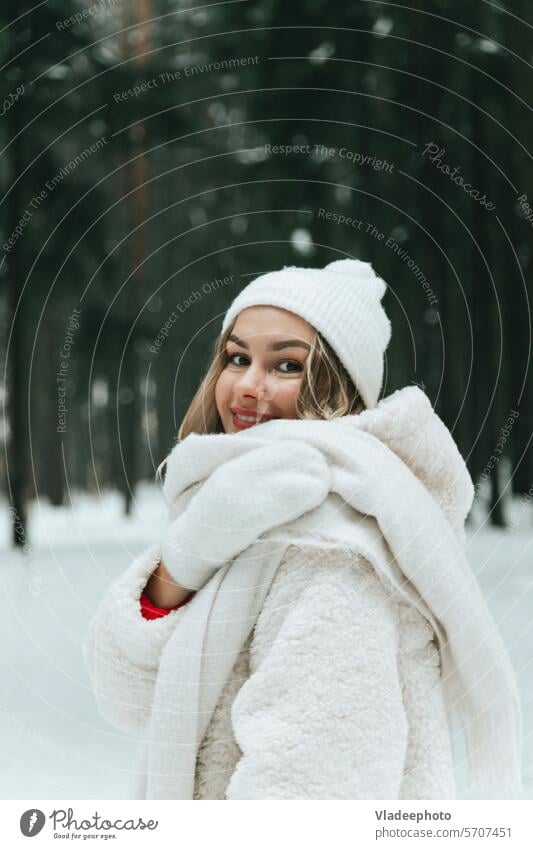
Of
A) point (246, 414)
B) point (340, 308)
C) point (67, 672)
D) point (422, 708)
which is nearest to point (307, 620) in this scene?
point (422, 708)

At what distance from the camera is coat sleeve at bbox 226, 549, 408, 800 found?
2.86ft

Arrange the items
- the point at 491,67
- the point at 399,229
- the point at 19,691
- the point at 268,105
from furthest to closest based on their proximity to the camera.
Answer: the point at 399,229 < the point at 491,67 < the point at 268,105 < the point at 19,691

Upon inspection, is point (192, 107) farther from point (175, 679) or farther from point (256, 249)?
point (175, 679)

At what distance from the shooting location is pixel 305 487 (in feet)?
3.08

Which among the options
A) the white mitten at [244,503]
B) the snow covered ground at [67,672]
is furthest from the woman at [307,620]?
the snow covered ground at [67,672]

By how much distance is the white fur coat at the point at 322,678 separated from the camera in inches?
34.5

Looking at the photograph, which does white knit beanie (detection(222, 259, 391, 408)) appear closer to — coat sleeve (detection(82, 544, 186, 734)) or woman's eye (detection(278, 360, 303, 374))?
woman's eye (detection(278, 360, 303, 374))

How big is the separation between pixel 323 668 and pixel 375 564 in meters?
0.12

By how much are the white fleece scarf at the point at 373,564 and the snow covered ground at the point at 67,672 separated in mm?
347

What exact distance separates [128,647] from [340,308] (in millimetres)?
461

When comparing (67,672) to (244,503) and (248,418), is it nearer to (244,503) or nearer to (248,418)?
(248,418)

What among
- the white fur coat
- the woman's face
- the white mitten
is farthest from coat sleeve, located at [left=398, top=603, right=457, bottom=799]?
the woman's face

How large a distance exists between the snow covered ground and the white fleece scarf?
1.14 ft
